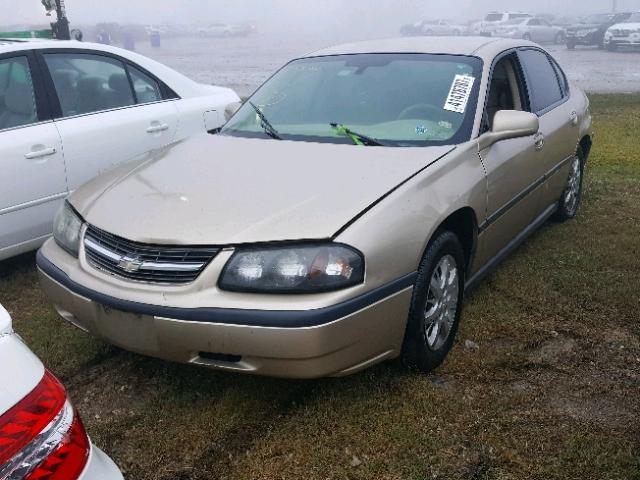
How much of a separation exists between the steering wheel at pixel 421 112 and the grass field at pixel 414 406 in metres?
1.10

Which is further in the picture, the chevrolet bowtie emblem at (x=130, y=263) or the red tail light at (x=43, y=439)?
the chevrolet bowtie emblem at (x=130, y=263)

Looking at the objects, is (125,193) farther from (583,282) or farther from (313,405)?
(583,282)

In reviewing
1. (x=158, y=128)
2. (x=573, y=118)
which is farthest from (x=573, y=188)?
(x=158, y=128)

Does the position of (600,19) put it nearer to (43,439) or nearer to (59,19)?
(59,19)

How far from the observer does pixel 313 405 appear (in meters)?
2.92

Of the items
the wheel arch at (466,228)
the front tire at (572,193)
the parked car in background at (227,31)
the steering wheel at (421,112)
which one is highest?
the steering wheel at (421,112)

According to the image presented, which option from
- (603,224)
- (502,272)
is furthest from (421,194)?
(603,224)

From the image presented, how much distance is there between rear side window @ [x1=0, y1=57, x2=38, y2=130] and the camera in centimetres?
427

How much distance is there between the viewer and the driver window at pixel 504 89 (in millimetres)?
3841

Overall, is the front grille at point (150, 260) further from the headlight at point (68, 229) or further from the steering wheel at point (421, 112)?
the steering wheel at point (421, 112)

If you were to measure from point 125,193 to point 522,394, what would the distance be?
198 centimetres

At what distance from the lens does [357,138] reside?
3.46m

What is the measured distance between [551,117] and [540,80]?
0.30 meters

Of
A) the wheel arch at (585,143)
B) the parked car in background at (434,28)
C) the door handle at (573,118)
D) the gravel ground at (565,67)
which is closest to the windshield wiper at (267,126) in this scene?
the door handle at (573,118)
